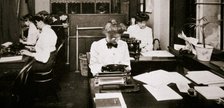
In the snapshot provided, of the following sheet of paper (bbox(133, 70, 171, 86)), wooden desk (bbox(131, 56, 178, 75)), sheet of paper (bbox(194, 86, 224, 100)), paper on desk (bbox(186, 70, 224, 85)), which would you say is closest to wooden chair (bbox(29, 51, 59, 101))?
wooden desk (bbox(131, 56, 178, 75))

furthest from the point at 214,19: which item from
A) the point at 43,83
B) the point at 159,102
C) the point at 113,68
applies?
the point at 43,83

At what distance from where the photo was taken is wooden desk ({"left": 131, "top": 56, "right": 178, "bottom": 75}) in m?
3.78

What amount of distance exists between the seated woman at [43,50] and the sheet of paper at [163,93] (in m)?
2.56

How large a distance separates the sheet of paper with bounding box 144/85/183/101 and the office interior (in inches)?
1.2

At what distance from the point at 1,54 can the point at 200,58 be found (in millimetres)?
2960

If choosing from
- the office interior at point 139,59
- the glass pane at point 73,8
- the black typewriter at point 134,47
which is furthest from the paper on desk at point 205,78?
the glass pane at point 73,8

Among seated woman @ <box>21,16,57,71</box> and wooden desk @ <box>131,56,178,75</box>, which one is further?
seated woman @ <box>21,16,57,71</box>

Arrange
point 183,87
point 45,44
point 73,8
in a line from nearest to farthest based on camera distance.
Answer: point 183,87 → point 45,44 → point 73,8

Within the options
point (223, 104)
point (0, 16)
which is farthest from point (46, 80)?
point (223, 104)

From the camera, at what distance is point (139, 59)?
3863 mm

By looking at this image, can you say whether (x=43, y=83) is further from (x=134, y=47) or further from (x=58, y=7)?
(x=58, y=7)

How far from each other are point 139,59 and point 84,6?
6252mm

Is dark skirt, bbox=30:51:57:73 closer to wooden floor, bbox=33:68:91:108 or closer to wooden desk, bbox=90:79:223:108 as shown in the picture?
wooden floor, bbox=33:68:91:108

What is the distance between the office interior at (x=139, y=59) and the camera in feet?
7.81
